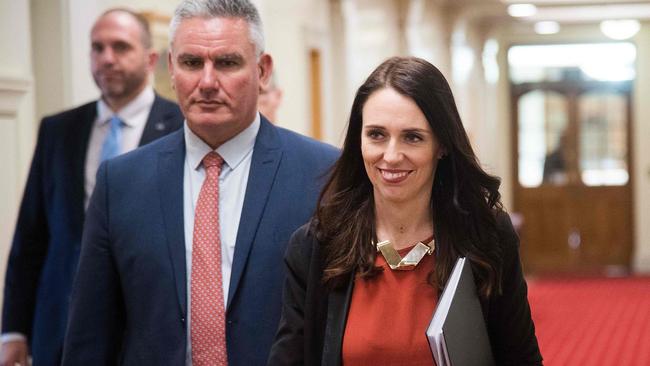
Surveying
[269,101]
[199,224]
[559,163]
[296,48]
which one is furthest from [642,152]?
[199,224]

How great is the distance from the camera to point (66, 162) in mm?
A: 3533

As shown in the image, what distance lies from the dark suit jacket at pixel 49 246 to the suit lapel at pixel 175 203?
33.7 inches

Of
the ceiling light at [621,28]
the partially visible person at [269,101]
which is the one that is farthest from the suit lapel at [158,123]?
the ceiling light at [621,28]

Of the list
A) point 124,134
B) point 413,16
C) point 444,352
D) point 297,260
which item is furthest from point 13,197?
point 413,16

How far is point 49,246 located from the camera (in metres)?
3.50

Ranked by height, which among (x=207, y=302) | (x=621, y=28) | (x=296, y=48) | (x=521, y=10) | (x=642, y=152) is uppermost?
(x=521, y=10)

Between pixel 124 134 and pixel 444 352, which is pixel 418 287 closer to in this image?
pixel 444 352

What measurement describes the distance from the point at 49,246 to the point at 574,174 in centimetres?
1553

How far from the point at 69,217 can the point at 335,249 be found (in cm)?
151

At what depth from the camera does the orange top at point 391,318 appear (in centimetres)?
208

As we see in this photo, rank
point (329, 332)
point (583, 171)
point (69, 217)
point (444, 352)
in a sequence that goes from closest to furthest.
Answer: point (444, 352), point (329, 332), point (69, 217), point (583, 171)

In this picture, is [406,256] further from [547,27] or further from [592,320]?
[547,27]

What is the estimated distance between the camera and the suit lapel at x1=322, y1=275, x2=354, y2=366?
2117 millimetres

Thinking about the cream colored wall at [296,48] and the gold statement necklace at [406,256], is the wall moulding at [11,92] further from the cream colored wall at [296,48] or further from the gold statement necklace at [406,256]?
the gold statement necklace at [406,256]
